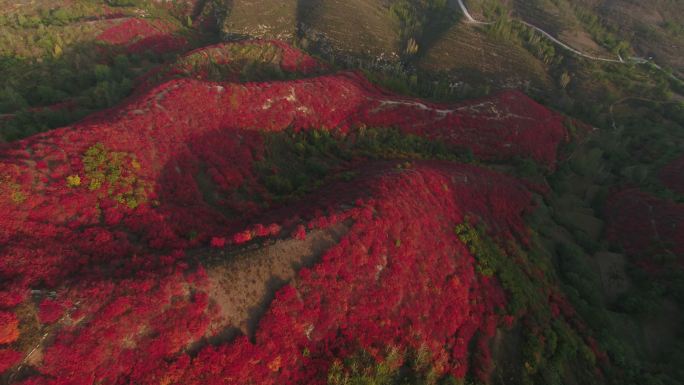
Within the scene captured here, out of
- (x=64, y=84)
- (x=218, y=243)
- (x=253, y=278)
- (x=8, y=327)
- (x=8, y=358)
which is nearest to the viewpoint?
(x=8, y=358)

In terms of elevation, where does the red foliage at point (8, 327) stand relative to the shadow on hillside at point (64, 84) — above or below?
above

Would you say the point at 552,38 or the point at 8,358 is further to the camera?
the point at 552,38

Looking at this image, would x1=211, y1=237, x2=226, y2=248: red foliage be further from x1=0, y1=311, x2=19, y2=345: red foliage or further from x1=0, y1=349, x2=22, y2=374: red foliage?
x1=0, y1=349, x2=22, y2=374: red foliage

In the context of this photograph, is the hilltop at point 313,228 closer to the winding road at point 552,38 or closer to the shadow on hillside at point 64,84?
the shadow on hillside at point 64,84

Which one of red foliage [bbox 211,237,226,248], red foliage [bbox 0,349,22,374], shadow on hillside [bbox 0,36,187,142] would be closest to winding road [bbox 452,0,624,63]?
shadow on hillside [bbox 0,36,187,142]

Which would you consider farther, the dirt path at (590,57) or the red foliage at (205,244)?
the dirt path at (590,57)

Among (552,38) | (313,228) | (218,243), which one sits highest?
(552,38)

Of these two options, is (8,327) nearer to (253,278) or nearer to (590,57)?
(253,278)

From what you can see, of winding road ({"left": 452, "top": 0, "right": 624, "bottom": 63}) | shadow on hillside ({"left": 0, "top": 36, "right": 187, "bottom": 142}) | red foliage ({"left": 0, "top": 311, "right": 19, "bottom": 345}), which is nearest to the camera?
red foliage ({"left": 0, "top": 311, "right": 19, "bottom": 345})

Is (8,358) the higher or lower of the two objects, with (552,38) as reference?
lower

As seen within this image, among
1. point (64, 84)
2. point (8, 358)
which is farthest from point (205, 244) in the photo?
point (64, 84)

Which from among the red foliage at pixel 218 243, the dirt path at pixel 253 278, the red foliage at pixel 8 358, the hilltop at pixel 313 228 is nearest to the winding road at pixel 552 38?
the hilltop at pixel 313 228

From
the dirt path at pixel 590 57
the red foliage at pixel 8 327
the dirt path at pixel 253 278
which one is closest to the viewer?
the red foliage at pixel 8 327
